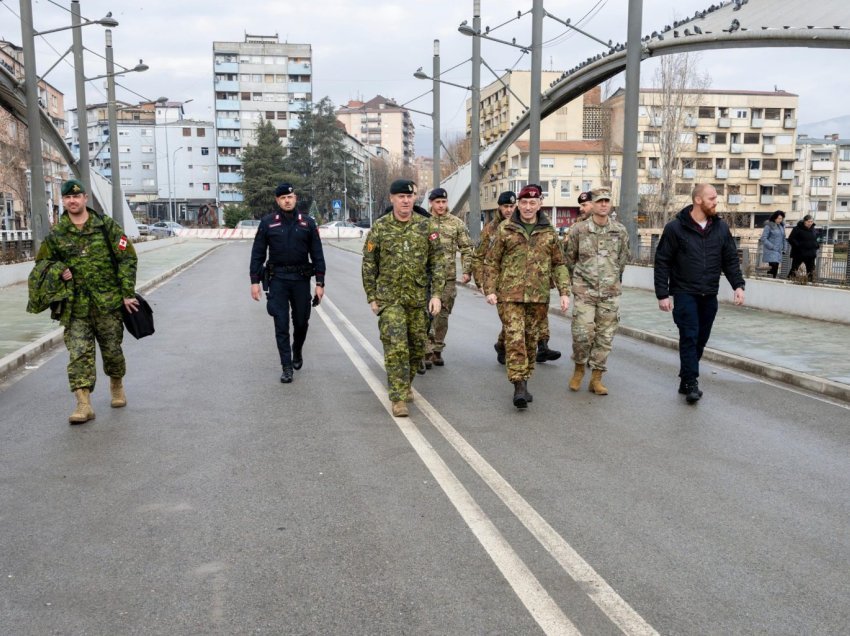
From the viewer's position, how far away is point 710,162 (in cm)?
7944

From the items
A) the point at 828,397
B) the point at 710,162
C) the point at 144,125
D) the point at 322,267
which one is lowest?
the point at 828,397

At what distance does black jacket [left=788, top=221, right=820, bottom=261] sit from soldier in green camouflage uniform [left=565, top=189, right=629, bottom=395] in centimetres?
879

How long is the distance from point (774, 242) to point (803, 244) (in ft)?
5.00

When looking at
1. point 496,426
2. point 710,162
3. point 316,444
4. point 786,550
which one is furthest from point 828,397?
point 710,162

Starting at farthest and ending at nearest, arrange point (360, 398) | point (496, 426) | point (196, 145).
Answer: point (196, 145) → point (360, 398) → point (496, 426)

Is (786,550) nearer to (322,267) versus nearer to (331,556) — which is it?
(331,556)

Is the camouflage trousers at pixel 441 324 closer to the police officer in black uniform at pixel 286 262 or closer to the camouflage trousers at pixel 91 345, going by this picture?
the police officer in black uniform at pixel 286 262

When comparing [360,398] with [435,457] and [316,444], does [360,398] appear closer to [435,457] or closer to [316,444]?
[316,444]

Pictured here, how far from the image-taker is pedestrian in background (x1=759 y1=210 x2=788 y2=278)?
650 inches

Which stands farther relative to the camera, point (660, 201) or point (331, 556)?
point (660, 201)

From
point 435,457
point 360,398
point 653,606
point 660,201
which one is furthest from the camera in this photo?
point 660,201

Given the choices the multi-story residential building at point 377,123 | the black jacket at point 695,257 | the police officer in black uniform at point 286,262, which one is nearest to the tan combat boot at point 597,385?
the black jacket at point 695,257

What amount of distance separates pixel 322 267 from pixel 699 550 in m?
5.33

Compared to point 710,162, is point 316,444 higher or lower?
lower
